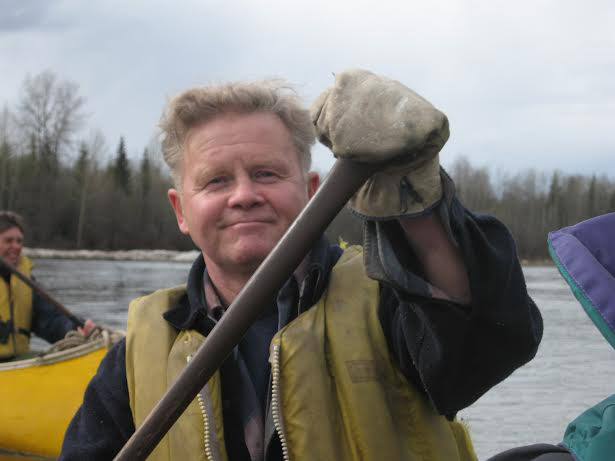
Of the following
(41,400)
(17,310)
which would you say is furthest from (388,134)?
(17,310)

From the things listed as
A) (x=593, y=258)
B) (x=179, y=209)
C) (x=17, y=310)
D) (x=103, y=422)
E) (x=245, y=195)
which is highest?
(x=593, y=258)

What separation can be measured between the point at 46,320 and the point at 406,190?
6.57 meters

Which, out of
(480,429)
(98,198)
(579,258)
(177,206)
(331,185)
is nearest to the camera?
(579,258)

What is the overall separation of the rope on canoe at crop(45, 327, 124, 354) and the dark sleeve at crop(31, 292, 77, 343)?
169 centimetres

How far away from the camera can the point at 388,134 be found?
5.18 feet

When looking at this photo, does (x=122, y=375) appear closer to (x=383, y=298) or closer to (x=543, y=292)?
(x=383, y=298)

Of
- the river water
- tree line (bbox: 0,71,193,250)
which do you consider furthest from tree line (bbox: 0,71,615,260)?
the river water

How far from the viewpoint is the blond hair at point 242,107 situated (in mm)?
2342

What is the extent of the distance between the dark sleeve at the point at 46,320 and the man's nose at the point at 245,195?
572 cm

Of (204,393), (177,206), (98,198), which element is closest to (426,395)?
(204,393)

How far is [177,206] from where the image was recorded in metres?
2.58

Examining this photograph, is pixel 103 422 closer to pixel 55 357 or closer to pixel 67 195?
pixel 55 357

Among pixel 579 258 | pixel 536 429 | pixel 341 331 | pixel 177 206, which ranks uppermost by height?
pixel 579 258

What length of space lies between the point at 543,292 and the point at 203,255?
68.4ft
